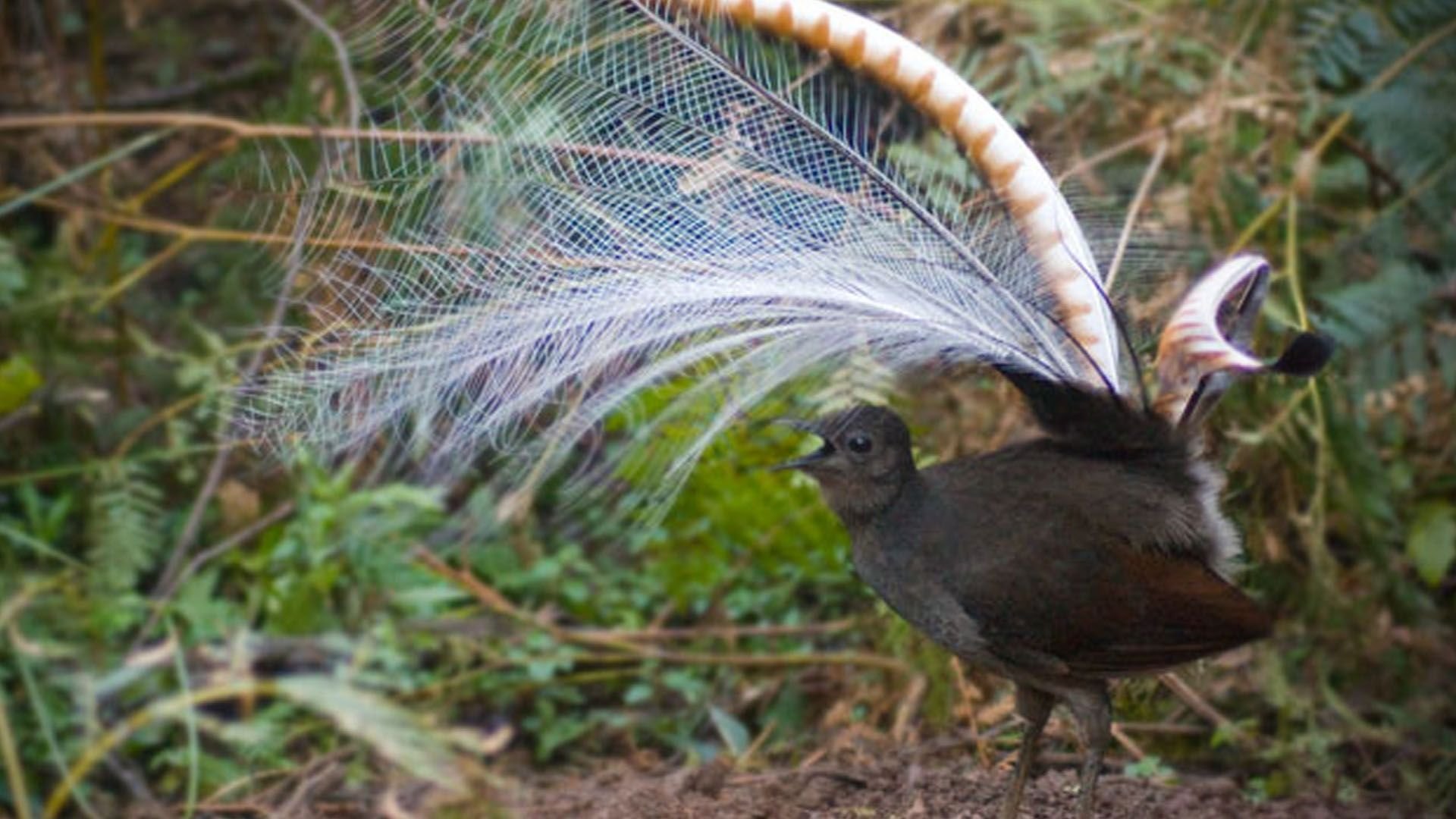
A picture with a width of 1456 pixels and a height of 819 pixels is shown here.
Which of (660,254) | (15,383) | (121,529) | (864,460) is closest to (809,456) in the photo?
(864,460)

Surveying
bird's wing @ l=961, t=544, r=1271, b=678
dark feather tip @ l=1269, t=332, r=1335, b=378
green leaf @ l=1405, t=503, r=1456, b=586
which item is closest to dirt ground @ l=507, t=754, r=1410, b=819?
bird's wing @ l=961, t=544, r=1271, b=678

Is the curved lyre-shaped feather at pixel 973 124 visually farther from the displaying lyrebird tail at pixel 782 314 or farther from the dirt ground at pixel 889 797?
the dirt ground at pixel 889 797

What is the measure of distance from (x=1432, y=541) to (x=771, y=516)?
1548 millimetres

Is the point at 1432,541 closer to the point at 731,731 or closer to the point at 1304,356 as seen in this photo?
the point at 731,731

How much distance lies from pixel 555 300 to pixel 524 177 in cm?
34

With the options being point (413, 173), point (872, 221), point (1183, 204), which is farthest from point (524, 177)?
point (1183, 204)

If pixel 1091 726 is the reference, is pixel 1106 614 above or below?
above

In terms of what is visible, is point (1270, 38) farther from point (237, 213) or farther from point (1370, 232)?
point (237, 213)


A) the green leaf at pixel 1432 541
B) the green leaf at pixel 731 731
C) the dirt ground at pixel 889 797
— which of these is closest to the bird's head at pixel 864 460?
the dirt ground at pixel 889 797

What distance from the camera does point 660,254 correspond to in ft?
10.6

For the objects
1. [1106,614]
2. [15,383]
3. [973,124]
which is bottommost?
[15,383]

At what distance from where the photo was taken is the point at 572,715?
534 cm

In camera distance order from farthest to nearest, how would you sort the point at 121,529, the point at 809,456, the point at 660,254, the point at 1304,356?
1. the point at 121,529
2. the point at 809,456
3. the point at 660,254
4. the point at 1304,356

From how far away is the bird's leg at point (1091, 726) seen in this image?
3273 millimetres
